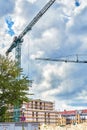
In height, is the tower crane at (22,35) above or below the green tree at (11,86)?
above

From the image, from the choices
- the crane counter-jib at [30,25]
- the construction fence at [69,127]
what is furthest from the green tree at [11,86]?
the crane counter-jib at [30,25]

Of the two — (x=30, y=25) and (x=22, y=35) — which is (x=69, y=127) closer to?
(x=30, y=25)

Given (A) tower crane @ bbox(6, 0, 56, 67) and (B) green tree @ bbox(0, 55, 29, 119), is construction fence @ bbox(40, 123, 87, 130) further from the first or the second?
(A) tower crane @ bbox(6, 0, 56, 67)

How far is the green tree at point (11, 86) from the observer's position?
2162 inches

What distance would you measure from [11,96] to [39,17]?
6678 cm

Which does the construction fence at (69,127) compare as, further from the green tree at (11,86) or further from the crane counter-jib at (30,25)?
the crane counter-jib at (30,25)

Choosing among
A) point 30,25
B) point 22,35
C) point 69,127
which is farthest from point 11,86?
point 22,35

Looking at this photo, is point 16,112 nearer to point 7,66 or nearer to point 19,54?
point 19,54

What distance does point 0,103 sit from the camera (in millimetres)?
55969

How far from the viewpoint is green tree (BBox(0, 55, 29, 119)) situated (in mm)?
54906

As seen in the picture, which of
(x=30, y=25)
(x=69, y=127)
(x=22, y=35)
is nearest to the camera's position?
(x=69, y=127)

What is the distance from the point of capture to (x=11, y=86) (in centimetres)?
5478

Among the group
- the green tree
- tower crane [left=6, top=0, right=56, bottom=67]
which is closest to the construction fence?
the green tree

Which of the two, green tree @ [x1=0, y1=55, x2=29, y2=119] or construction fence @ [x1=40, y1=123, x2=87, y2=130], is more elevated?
green tree @ [x1=0, y1=55, x2=29, y2=119]
